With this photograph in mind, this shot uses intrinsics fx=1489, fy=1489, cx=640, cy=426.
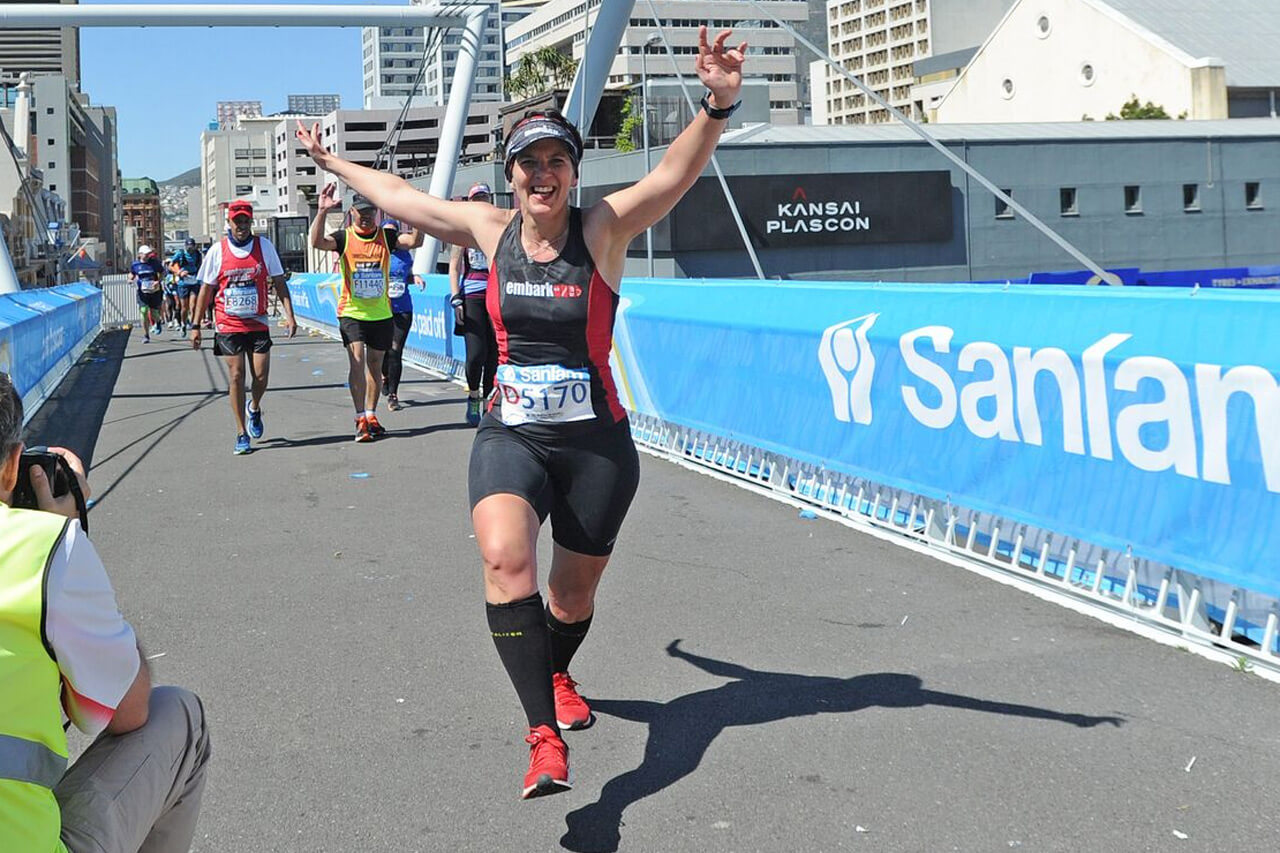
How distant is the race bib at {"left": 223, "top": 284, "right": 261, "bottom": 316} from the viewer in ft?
38.5

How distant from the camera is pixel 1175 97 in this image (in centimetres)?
9025

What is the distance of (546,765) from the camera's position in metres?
3.96

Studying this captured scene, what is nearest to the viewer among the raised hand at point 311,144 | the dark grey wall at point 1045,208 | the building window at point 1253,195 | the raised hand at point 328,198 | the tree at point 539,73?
the raised hand at point 311,144

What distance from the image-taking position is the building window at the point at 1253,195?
56.5 meters

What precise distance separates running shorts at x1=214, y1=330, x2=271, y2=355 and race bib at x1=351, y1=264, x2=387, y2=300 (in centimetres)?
100

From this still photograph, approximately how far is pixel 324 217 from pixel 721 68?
6.02m

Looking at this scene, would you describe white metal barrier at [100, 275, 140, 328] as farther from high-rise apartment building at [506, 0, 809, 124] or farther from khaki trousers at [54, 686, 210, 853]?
high-rise apartment building at [506, 0, 809, 124]

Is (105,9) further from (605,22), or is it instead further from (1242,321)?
A: (1242,321)

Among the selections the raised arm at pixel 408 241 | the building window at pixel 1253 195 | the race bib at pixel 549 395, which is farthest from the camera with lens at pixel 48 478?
the building window at pixel 1253 195

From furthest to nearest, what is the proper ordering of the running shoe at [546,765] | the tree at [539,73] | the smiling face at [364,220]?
the tree at [539,73] → the smiling face at [364,220] → the running shoe at [546,765]

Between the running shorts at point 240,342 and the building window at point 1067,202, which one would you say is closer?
the running shorts at point 240,342

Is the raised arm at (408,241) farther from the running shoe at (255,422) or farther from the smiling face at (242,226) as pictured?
the running shoe at (255,422)

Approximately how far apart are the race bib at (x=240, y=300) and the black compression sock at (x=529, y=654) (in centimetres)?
820

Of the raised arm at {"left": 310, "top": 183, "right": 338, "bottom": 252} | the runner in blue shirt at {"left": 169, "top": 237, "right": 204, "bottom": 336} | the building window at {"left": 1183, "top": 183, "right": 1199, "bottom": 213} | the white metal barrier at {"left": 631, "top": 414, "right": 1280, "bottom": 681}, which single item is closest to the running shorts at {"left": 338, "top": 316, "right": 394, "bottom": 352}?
the raised arm at {"left": 310, "top": 183, "right": 338, "bottom": 252}
